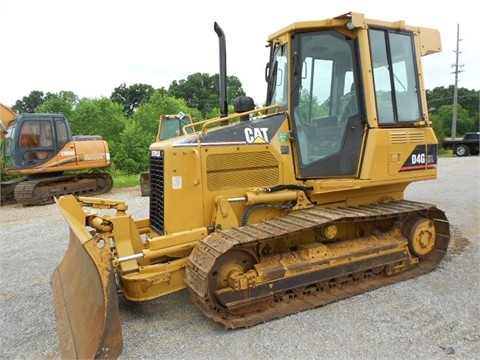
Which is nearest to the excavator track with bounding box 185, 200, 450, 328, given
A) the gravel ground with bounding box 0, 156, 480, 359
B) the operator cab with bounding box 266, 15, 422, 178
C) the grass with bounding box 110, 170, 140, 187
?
the gravel ground with bounding box 0, 156, 480, 359

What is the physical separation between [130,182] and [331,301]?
1319 centimetres

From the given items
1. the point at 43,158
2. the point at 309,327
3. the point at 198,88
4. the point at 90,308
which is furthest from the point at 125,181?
the point at 198,88

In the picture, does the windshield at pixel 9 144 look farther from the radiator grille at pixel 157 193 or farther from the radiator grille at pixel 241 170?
the radiator grille at pixel 241 170

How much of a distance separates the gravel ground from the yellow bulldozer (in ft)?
0.69

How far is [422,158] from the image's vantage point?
5004 millimetres

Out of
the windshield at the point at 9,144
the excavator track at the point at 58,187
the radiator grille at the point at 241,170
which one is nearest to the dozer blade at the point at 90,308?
the radiator grille at the point at 241,170

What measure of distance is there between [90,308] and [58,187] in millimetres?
10305

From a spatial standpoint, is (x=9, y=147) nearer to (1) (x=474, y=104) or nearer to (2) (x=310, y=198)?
(2) (x=310, y=198)

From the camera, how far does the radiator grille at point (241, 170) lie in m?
4.26

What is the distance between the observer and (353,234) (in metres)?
4.73

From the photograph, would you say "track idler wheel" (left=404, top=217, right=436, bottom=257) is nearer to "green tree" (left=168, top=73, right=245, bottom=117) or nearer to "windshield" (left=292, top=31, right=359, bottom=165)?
"windshield" (left=292, top=31, right=359, bottom=165)

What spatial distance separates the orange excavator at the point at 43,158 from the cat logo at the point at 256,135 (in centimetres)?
953

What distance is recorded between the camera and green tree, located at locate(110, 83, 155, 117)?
46.1 meters

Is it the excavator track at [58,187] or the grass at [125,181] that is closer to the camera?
the excavator track at [58,187]
